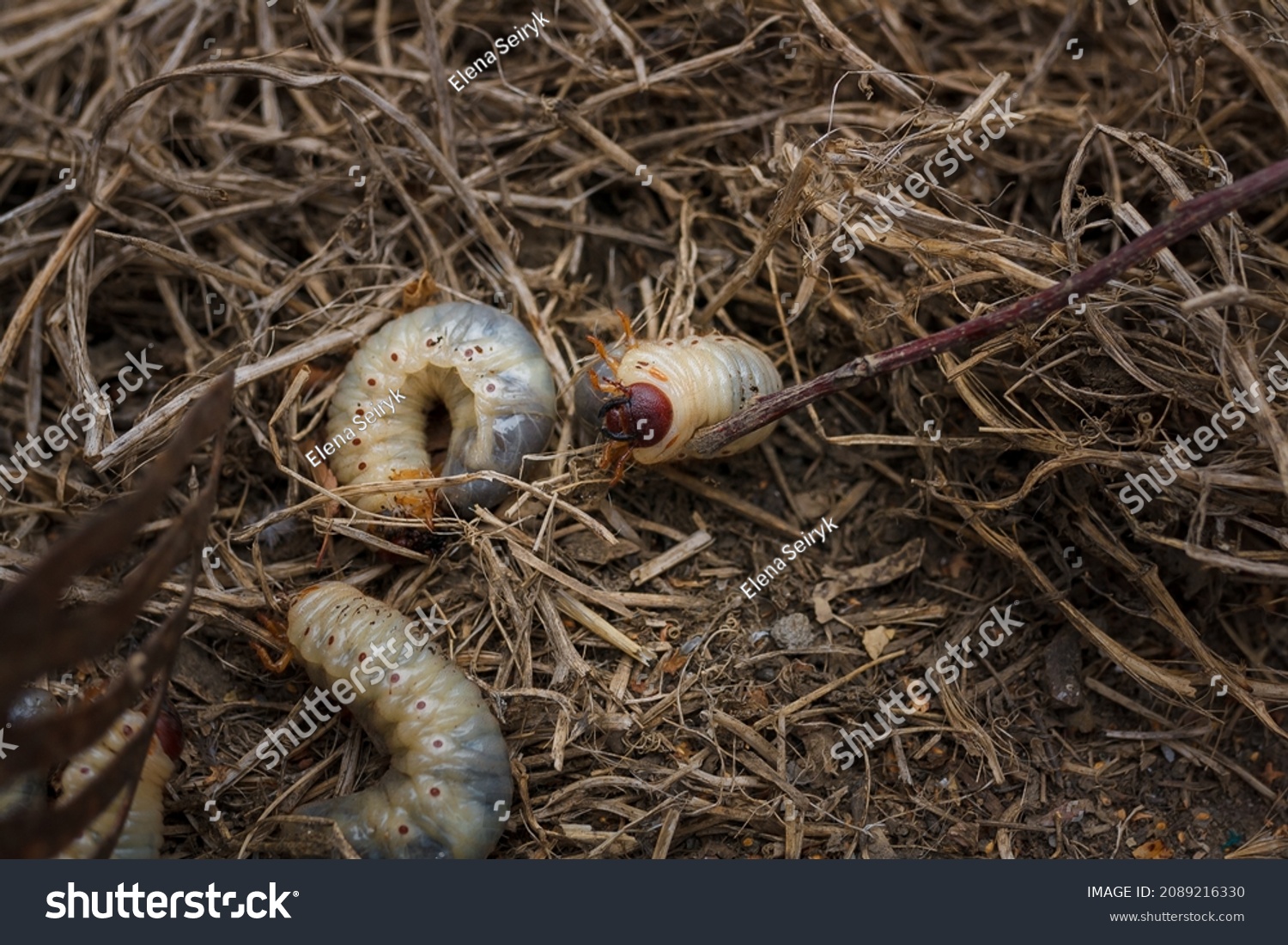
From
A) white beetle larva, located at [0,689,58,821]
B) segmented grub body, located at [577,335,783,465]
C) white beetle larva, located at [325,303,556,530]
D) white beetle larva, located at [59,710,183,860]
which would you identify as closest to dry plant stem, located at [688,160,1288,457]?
segmented grub body, located at [577,335,783,465]

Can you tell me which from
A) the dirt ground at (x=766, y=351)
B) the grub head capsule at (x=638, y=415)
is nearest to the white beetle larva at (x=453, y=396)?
the dirt ground at (x=766, y=351)

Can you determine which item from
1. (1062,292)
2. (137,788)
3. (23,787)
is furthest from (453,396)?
(1062,292)

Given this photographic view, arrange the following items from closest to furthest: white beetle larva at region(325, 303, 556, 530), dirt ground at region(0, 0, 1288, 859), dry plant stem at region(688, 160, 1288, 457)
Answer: dry plant stem at region(688, 160, 1288, 457), dirt ground at region(0, 0, 1288, 859), white beetle larva at region(325, 303, 556, 530)

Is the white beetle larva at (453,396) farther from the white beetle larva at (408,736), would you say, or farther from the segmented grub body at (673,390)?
the white beetle larva at (408,736)

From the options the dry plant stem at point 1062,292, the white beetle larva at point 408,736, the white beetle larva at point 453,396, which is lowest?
the white beetle larva at point 408,736

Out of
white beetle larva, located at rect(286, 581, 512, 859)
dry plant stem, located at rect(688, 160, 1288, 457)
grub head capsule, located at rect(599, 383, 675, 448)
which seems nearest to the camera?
dry plant stem, located at rect(688, 160, 1288, 457)

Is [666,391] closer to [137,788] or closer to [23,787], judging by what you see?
[137,788]

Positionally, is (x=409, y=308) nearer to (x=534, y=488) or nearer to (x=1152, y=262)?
(x=534, y=488)

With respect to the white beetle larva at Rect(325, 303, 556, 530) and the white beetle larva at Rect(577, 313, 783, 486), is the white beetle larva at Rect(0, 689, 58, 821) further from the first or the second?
the white beetle larva at Rect(577, 313, 783, 486)

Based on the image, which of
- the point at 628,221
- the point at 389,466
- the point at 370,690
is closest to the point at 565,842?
the point at 370,690
